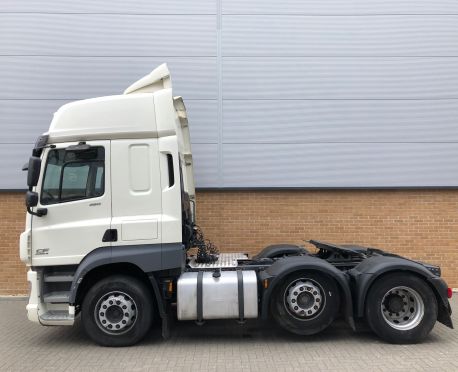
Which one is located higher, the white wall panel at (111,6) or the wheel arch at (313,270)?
the white wall panel at (111,6)

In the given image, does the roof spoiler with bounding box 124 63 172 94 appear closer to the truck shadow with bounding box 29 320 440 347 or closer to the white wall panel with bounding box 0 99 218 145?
the white wall panel with bounding box 0 99 218 145

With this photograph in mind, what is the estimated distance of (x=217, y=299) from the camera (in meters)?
5.98

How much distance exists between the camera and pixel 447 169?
30.1 feet

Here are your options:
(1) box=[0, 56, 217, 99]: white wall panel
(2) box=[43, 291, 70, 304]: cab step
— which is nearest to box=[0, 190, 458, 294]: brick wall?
(1) box=[0, 56, 217, 99]: white wall panel

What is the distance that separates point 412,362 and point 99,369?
3.64 meters

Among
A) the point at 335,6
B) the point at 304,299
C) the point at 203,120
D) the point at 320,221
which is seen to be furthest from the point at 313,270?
the point at 335,6

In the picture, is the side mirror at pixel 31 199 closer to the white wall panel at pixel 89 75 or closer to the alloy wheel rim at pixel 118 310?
the alloy wheel rim at pixel 118 310

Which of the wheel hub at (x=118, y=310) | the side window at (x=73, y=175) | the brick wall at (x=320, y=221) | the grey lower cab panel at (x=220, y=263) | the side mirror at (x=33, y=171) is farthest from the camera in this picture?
the brick wall at (x=320, y=221)

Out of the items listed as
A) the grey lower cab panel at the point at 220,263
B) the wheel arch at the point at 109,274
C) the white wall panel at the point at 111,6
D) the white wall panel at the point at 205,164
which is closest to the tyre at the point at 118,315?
the wheel arch at the point at 109,274

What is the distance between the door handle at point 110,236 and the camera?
19.7ft

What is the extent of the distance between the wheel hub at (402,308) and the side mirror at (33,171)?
478 centimetres

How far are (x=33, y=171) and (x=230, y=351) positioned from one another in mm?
3384

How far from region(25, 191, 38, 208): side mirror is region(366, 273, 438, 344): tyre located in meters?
4.56

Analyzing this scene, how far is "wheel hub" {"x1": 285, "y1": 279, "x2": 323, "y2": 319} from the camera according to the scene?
601cm
